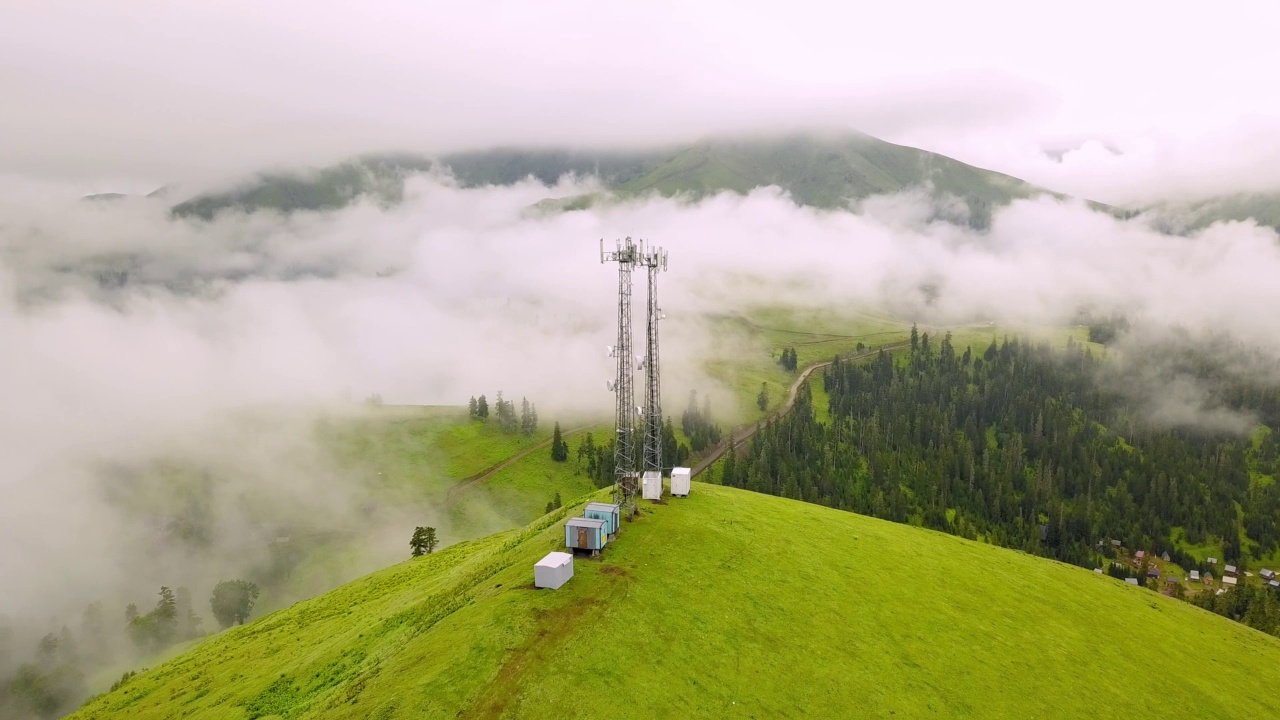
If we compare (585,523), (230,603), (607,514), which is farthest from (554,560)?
(230,603)

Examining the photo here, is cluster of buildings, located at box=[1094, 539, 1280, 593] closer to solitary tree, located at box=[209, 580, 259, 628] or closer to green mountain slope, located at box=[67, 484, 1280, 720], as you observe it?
green mountain slope, located at box=[67, 484, 1280, 720]

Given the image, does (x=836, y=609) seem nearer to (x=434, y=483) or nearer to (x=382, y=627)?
(x=382, y=627)

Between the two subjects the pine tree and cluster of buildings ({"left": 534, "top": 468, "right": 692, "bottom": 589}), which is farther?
the pine tree

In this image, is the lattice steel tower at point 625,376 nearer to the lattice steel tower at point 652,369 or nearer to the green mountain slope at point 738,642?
the lattice steel tower at point 652,369


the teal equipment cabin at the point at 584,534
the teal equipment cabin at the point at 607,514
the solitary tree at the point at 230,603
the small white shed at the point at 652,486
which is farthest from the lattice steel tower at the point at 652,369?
the solitary tree at the point at 230,603

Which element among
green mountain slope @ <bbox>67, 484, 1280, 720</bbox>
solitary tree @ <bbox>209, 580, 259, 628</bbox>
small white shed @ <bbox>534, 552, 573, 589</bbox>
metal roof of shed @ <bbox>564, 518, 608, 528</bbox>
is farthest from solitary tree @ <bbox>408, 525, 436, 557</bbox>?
small white shed @ <bbox>534, 552, 573, 589</bbox>

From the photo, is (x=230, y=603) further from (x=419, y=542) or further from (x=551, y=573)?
(x=551, y=573)

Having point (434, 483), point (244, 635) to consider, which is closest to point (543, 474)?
point (434, 483)
